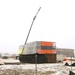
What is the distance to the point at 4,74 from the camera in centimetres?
2483

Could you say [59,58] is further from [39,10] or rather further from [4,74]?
[39,10]

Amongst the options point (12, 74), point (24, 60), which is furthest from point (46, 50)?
point (12, 74)

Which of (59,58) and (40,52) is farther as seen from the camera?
(59,58)

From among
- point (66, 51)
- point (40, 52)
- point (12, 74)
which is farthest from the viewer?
point (66, 51)

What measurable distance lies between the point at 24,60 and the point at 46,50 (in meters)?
9.67

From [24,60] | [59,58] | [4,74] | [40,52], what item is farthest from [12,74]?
[59,58]

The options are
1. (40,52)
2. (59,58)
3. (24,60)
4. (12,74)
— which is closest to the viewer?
(12,74)

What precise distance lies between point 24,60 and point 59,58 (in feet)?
59.6

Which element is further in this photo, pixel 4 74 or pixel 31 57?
pixel 31 57

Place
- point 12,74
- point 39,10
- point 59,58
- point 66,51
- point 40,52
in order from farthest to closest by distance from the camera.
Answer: point 66,51, point 59,58, point 40,52, point 12,74, point 39,10

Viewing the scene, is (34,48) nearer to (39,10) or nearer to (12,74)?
(12,74)

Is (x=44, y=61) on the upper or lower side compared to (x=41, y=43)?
lower

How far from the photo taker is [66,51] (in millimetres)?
126750

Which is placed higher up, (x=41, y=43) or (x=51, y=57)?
(x=41, y=43)
